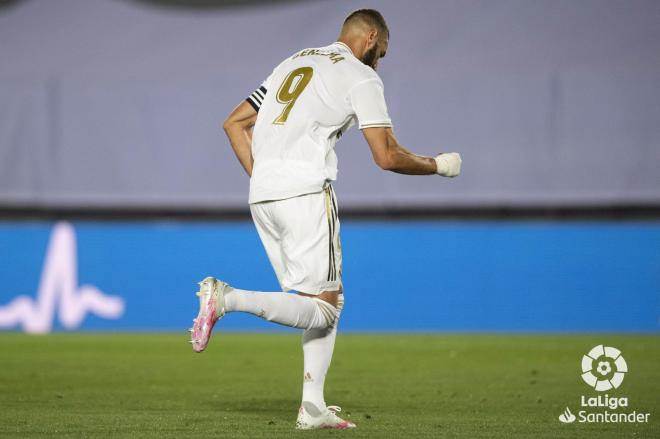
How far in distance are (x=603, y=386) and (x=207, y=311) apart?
3475 mm

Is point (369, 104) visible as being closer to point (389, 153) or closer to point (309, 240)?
point (389, 153)

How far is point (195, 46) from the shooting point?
1542 cm

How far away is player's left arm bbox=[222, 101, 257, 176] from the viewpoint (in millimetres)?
6035

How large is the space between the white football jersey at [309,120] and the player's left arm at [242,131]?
17cm

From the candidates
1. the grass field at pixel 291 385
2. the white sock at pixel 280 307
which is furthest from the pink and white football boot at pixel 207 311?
the grass field at pixel 291 385

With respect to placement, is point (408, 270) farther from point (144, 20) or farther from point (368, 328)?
point (144, 20)

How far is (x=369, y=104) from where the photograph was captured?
561cm

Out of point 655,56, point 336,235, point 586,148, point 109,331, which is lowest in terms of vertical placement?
point 109,331

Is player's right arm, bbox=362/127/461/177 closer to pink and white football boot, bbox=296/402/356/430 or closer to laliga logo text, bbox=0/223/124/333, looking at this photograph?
pink and white football boot, bbox=296/402/356/430

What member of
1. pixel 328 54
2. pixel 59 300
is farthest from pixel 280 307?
pixel 59 300

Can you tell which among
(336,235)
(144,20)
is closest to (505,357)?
(336,235)

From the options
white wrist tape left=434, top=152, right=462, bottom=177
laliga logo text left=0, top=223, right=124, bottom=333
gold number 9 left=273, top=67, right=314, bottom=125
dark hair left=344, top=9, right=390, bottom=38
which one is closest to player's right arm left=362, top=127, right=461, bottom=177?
white wrist tape left=434, top=152, right=462, bottom=177

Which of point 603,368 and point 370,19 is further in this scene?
point 603,368

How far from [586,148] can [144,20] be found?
5.57m
